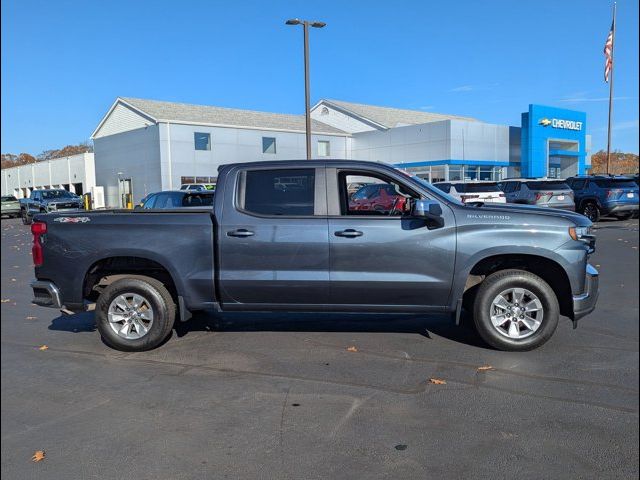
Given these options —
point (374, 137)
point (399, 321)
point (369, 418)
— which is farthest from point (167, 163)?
point (369, 418)

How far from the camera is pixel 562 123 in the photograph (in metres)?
43.8

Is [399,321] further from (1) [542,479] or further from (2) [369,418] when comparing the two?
(1) [542,479]

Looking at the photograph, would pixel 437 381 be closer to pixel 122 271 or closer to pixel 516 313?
pixel 516 313

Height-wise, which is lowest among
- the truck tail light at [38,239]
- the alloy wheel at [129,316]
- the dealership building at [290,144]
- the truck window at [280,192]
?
the alloy wheel at [129,316]

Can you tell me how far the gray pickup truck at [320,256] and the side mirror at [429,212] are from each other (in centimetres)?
1

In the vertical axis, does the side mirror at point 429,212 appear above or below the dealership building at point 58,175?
below

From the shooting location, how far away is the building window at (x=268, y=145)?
4391 centimetres

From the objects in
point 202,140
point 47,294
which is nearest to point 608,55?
point 202,140

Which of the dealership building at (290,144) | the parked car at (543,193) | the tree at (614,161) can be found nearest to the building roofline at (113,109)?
the dealership building at (290,144)

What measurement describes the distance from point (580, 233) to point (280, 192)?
3.03 m

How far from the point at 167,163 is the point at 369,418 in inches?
1464

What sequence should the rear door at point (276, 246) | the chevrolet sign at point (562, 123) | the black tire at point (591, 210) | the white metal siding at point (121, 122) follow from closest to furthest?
the rear door at point (276, 246) < the black tire at point (591, 210) < the chevrolet sign at point (562, 123) < the white metal siding at point (121, 122)

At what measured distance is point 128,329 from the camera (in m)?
5.87

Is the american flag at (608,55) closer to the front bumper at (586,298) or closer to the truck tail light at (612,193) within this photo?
the truck tail light at (612,193)
